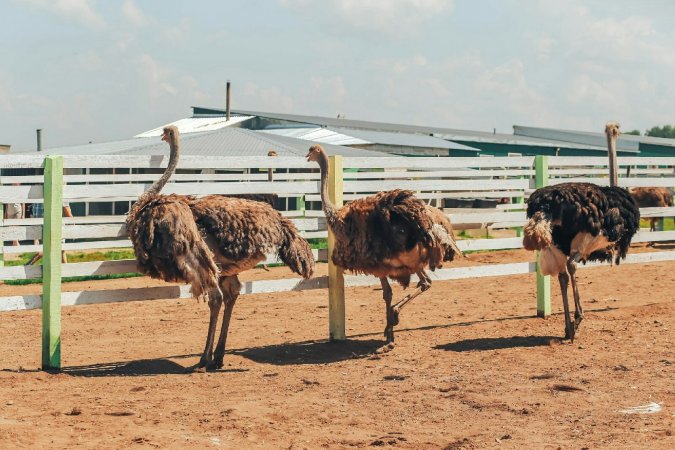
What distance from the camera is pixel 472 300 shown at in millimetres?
11102

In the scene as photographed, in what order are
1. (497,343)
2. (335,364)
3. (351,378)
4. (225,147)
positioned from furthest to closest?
(225,147) → (497,343) → (335,364) → (351,378)

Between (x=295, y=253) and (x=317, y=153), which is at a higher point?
(x=317, y=153)

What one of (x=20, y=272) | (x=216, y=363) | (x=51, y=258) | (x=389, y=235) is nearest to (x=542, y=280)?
(x=389, y=235)

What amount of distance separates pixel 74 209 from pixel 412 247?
55.3 feet

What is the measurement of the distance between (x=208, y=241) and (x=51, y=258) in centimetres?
109

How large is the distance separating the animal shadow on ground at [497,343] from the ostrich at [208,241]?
1.51 metres

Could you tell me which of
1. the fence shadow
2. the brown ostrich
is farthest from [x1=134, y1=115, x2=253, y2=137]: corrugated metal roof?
the fence shadow

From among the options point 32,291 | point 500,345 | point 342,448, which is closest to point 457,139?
point 32,291

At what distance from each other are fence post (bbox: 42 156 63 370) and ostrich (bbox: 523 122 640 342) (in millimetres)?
3603

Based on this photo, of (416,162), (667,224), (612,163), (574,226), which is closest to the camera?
(574,226)

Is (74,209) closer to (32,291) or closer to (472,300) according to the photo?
(32,291)

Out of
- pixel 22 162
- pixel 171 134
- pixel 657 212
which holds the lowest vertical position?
pixel 657 212

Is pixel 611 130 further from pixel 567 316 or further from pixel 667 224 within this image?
pixel 667 224

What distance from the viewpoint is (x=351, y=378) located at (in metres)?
7.04
